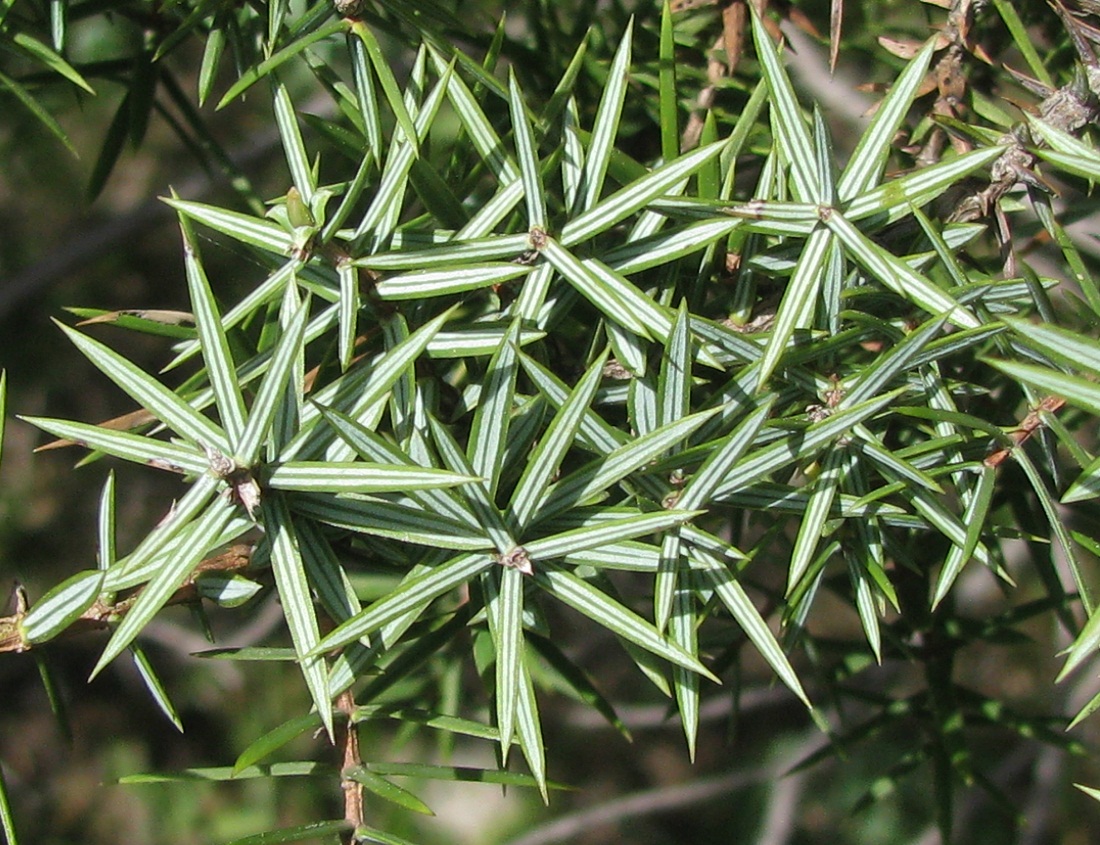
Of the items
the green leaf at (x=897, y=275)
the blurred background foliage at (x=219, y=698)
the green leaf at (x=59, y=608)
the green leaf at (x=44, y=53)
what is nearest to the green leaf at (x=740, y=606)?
the green leaf at (x=897, y=275)

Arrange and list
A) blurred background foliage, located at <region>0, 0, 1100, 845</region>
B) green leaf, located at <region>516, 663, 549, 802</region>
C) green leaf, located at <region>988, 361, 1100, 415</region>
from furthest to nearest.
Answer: blurred background foliage, located at <region>0, 0, 1100, 845</region>, green leaf, located at <region>516, 663, 549, 802</region>, green leaf, located at <region>988, 361, 1100, 415</region>

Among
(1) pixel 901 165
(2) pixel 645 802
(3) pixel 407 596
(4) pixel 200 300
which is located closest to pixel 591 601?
(3) pixel 407 596

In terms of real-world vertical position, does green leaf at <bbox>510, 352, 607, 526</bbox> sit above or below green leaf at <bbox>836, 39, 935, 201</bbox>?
below

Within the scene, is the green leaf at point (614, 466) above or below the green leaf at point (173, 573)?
above

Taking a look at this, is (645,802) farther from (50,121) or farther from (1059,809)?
(50,121)

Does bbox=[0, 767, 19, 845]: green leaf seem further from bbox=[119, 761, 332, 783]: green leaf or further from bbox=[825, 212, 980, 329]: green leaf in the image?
bbox=[825, 212, 980, 329]: green leaf

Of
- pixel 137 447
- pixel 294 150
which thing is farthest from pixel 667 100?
pixel 137 447

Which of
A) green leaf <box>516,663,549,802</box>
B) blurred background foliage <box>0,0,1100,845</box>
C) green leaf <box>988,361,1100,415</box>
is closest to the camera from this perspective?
green leaf <box>988,361,1100,415</box>

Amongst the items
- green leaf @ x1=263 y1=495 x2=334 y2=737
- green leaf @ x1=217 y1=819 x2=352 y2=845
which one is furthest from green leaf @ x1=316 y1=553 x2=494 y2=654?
green leaf @ x1=217 y1=819 x2=352 y2=845

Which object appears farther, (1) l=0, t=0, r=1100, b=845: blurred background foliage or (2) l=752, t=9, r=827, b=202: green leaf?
(1) l=0, t=0, r=1100, b=845: blurred background foliage

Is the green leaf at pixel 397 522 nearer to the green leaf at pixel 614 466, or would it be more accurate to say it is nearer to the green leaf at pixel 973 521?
the green leaf at pixel 614 466

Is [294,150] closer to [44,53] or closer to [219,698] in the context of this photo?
[44,53]
